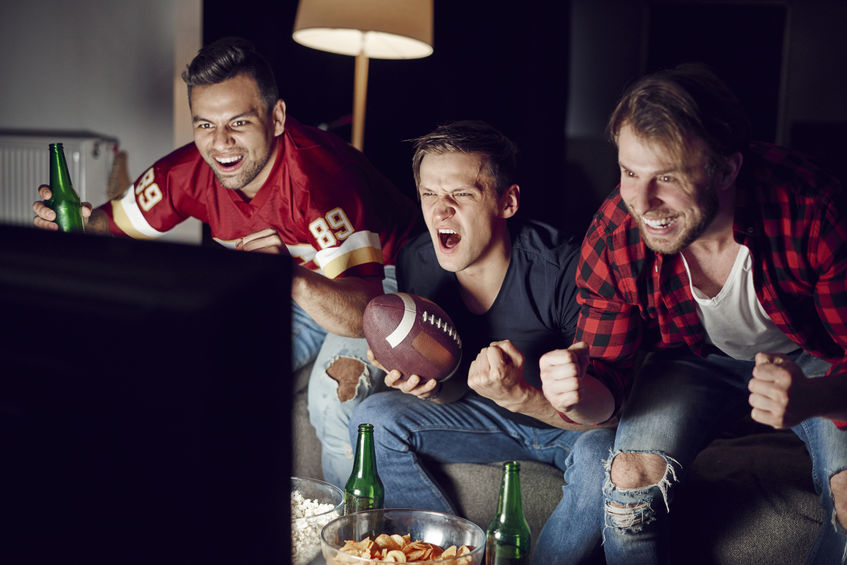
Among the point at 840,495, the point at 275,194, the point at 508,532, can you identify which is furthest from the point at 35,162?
the point at 840,495

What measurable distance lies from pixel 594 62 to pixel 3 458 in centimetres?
493

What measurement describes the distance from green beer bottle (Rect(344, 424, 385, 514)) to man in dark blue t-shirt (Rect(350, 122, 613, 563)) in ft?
0.43

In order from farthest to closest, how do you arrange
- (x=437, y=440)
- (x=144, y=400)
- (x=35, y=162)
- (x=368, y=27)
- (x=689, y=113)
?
1. (x=35, y=162)
2. (x=368, y=27)
3. (x=437, y=440)
4. (x=689, y=113)
5. (x=144, y=400)

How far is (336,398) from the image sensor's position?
5.75 feet

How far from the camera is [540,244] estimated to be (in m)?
1.55

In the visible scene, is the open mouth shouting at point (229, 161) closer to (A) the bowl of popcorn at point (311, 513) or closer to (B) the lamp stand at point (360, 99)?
(B) the lamp stand at point (360, 99)

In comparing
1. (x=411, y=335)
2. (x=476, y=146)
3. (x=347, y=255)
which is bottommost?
(x=411, y=335)

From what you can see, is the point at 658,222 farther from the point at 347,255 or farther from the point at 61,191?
the point at 61,191

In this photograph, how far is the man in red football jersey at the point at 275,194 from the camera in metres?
1.56

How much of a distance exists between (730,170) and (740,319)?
0.26 metres

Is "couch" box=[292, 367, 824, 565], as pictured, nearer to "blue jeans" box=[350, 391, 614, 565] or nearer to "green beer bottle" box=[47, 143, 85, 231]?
"blue jeans" box=[350, 391, 614, 565]

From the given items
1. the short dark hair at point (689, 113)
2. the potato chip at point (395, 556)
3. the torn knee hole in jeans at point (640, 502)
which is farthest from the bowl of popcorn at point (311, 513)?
the short dark hair at point (689, 113)

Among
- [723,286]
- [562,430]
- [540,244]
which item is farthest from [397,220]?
[723,286]

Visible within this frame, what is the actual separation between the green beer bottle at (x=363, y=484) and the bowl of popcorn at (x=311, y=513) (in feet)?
0.08
